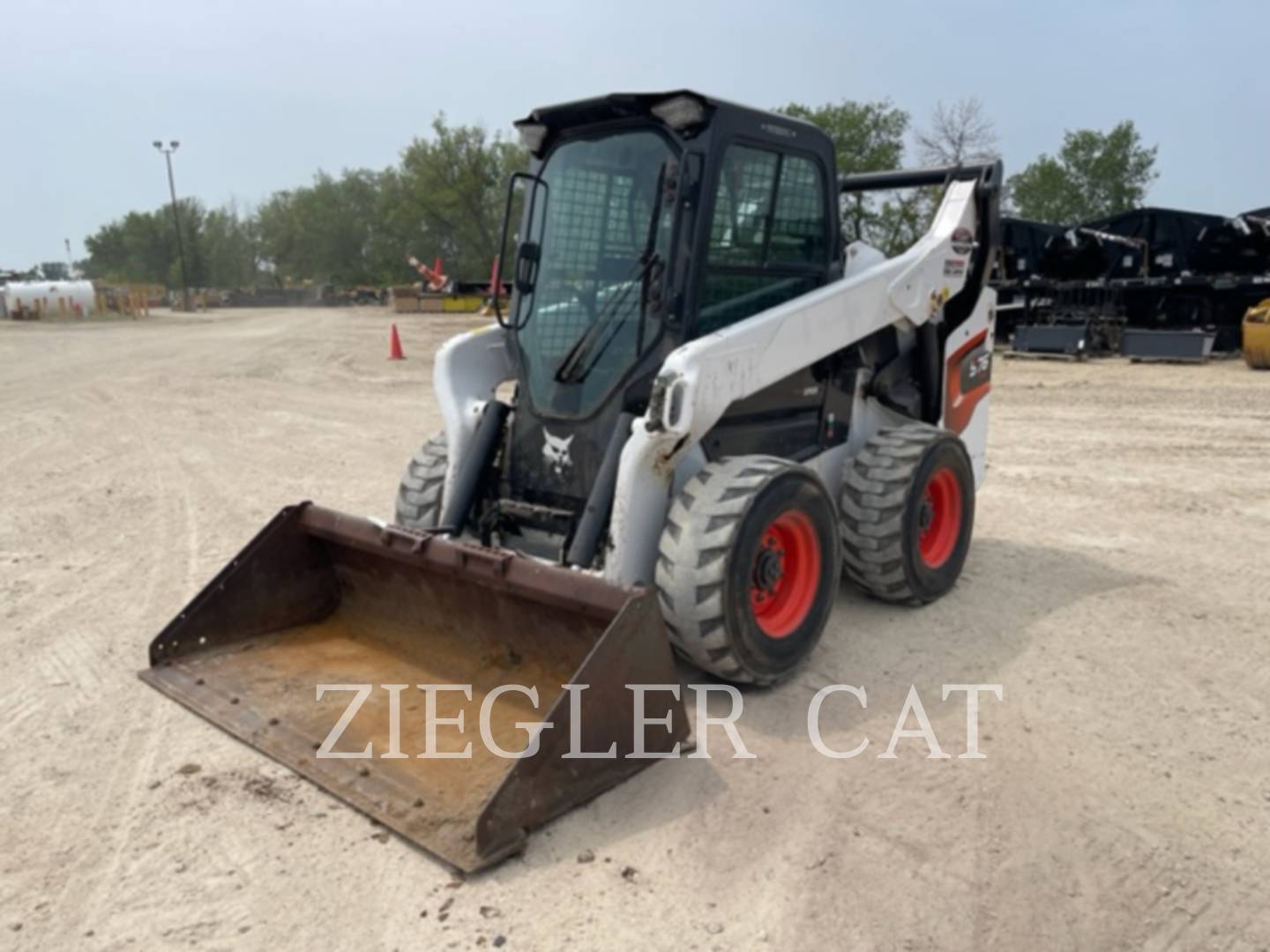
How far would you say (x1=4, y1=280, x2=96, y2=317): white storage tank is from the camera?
37000 mm

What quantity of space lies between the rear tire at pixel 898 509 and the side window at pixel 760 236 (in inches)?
36.3

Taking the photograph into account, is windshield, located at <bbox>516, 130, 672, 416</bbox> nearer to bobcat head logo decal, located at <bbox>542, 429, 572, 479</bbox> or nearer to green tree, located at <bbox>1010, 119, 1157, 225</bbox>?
bobcat head logo decal, located at <bbox>542, 429, 572, 479</bbox>

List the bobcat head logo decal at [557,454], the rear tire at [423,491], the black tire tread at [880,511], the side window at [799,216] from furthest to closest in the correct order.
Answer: the rear tire at [423,491] < the black tire tread at [880,511] < the side window at [799,216] < the bobcat head logo decal at [557,454]

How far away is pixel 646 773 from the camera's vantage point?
11.4 feet

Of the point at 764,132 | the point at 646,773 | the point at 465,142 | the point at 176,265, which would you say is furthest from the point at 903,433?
the point at 176,265

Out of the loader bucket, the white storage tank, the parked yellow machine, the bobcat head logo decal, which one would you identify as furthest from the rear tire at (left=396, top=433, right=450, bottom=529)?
the white storage tank

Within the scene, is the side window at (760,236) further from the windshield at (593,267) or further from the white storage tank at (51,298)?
the white storage tank at (51,298)

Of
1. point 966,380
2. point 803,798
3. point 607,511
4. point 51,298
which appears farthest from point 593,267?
point 51,298

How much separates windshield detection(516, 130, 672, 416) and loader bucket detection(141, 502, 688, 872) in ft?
3.31

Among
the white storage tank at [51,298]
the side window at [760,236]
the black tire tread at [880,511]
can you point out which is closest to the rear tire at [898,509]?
the black tire tread at [880,511]

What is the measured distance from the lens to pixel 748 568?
3.88 meters

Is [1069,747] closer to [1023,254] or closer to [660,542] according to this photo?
[660,542]

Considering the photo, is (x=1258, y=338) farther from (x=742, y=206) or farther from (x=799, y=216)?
(x=742, y=206)

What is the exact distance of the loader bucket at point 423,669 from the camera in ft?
10.4
